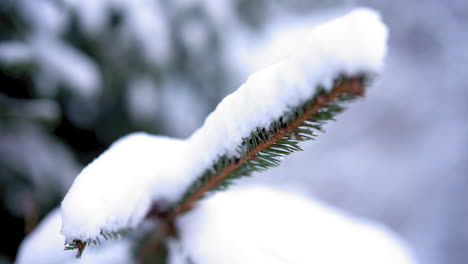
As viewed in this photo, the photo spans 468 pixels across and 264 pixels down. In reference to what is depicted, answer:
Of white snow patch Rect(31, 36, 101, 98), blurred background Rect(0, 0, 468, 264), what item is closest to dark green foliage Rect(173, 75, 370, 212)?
blurred background Rect(0, 0, 468, 264)

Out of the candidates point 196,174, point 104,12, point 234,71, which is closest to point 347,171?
point 234,71

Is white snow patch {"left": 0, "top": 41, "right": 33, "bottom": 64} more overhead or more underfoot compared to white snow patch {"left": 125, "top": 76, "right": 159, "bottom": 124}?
more underfoot

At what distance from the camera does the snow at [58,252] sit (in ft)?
1.69

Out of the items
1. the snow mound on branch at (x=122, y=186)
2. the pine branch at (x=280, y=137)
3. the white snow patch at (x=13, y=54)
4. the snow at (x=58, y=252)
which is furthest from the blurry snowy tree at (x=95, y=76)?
the pine branch at (x=280, y=137)

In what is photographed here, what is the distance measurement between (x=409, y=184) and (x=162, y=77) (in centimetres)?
382

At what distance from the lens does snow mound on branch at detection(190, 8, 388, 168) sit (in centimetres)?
26

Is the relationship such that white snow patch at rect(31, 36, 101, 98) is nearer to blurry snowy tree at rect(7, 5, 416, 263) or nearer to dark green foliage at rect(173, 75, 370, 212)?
blurry snowy tree at rect(7, 5, 416, 263)

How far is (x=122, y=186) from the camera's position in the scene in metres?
0.42

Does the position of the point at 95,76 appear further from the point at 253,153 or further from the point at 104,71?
the point at 253,153

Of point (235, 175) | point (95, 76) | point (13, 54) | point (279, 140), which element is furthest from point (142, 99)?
point (279, 140)

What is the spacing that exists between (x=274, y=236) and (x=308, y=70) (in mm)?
281

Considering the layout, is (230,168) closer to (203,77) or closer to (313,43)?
(313,43)

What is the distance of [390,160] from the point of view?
14.5 feet

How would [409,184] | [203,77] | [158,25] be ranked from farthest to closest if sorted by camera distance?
1. [409,184]
2. [203,77]
3. [158,25]
